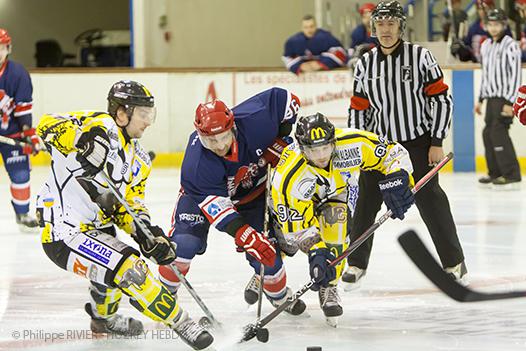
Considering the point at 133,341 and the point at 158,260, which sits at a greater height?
the point at 158,260

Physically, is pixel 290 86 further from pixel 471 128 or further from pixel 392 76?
pixel 392 76

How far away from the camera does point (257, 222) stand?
4.49 metres

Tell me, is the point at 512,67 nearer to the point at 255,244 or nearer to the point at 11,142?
the point at 11,142

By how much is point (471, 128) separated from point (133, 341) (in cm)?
563

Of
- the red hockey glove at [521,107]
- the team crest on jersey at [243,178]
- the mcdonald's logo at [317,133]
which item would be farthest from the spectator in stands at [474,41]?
the mcdonald's logo at [317,133]

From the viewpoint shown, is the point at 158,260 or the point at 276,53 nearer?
the point at 158,260

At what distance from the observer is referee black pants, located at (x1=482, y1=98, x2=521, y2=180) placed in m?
8.24

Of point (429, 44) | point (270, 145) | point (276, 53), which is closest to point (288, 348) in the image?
point (270, 145)

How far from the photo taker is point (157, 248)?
12.5ft

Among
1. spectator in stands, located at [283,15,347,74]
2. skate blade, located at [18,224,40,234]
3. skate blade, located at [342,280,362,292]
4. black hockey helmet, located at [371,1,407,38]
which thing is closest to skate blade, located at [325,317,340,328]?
skate blade, located at [342,280,362,292]

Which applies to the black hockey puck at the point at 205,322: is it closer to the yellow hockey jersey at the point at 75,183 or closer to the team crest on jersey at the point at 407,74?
the yellow hockey jersey at the point at 75,183

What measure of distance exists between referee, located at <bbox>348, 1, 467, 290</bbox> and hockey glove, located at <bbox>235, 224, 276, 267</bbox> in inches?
39.6

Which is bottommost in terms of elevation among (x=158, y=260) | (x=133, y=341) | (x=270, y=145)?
(x=133, y=341)

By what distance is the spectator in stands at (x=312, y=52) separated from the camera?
31.9 ft
